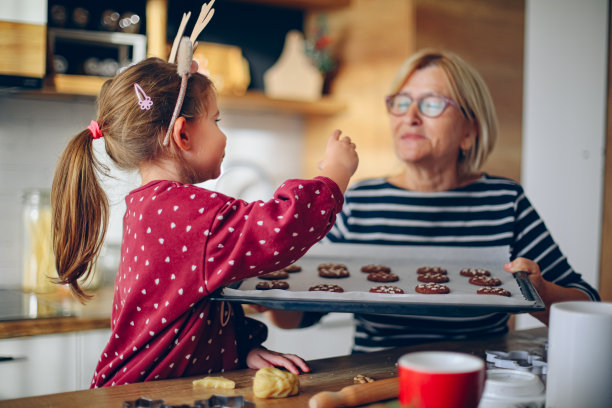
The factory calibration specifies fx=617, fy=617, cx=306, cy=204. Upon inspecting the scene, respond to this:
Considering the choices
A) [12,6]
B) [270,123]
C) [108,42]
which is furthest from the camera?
[270,123]

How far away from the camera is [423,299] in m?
1.05

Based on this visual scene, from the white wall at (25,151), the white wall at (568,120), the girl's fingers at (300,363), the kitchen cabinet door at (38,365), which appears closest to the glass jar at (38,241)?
the white wall at (25,151)

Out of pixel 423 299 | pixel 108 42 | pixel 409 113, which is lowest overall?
pixel 423 299

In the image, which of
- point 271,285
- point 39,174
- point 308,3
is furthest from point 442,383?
point 308,3

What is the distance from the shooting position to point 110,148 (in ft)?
3.88

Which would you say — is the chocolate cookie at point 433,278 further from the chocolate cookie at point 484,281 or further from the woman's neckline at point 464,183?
the woman's neckline at point 464,183

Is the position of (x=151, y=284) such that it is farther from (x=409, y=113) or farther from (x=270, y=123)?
(x=270, y=123)

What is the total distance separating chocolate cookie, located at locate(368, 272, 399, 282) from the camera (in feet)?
4.40

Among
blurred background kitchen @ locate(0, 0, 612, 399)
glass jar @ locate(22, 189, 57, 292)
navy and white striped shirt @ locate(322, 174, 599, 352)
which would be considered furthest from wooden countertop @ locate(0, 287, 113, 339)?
navy and white striped shirt @ locate(322, 174, 599, 352)

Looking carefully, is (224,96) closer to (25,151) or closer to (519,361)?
(25,151)

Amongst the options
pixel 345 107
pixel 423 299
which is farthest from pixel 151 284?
pixel 345 107

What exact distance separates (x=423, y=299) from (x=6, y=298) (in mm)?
1821

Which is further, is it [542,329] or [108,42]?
[108,42]

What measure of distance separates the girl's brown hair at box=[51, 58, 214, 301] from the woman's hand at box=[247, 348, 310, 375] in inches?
14.3
